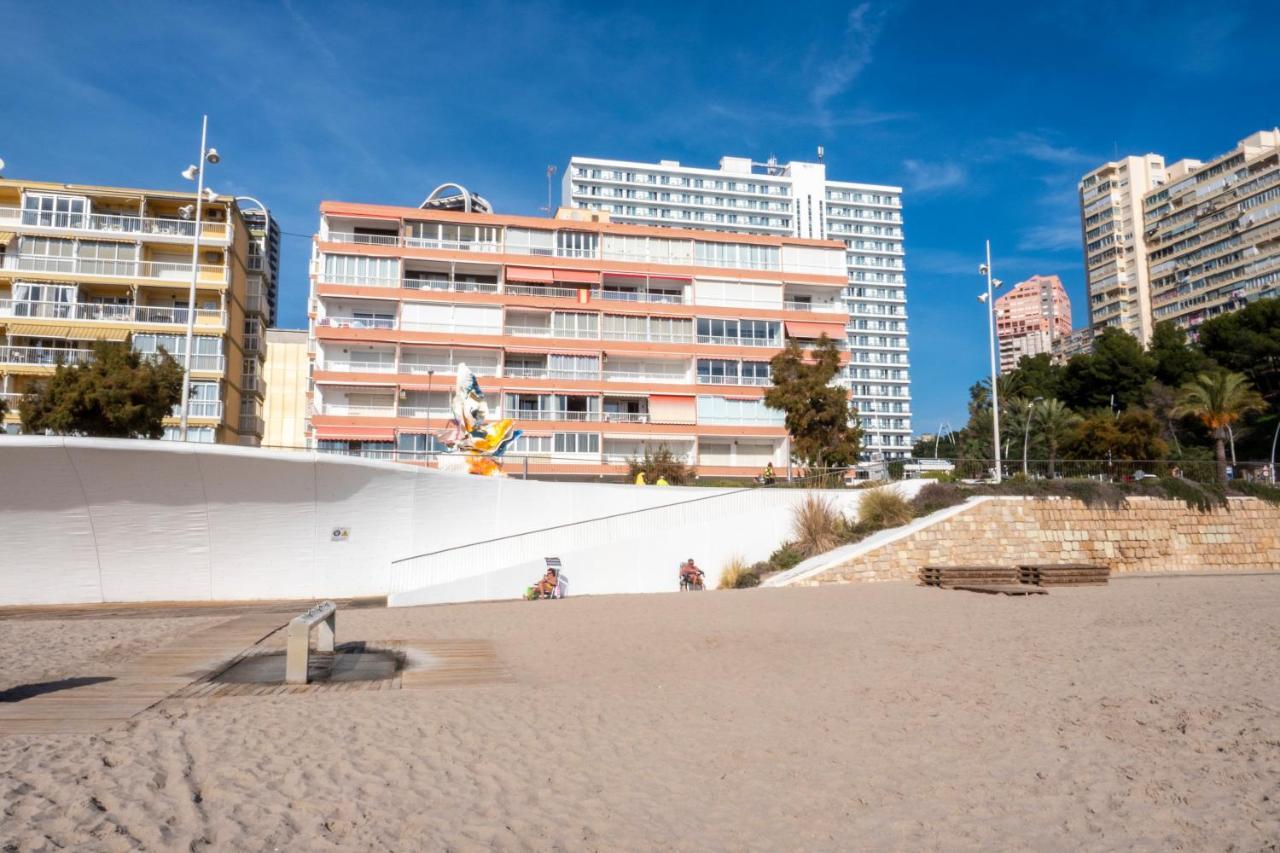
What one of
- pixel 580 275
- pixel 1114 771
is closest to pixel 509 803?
pixel 1114 771

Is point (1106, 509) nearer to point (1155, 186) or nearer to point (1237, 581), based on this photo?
point (1237, 581)

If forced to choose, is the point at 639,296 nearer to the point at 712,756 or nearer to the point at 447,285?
the point at 447,285

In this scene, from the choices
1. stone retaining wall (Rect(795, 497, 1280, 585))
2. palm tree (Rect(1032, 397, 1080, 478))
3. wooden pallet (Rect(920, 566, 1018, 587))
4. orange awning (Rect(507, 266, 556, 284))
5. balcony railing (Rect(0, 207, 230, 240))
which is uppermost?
balcony railing (Rect(0, 207, 230, 240))

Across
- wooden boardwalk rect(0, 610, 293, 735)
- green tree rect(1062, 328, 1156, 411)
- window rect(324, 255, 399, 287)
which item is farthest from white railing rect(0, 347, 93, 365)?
green tree rect(1062, 328, 1156, 411)

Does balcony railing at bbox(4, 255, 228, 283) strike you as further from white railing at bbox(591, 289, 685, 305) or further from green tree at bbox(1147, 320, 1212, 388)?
green tree at bbox(1147, 320, 1212, 388)

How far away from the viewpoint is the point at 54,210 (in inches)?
1694

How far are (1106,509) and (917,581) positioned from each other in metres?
8.16

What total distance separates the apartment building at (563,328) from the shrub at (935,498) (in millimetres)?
19156

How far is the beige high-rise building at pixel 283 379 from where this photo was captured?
2090 inches

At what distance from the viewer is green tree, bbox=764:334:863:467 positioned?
102 ft

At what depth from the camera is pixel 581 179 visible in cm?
10319

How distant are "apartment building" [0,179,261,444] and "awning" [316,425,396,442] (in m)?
4.44

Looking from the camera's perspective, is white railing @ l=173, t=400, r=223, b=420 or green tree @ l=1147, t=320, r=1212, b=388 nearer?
white railing @ l=173, t=400, r=223, b=420

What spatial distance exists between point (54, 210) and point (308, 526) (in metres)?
33.9
